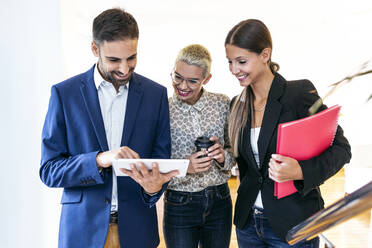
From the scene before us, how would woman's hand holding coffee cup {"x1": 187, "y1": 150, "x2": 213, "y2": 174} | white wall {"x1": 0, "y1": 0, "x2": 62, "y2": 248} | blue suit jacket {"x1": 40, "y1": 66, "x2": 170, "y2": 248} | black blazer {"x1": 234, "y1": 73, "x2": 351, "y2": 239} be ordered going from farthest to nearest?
1. white wall {"x1": 0, "y1": 0, "x2": 62, "y2": 248}
2. woman's hand holding coffee cup {"x1": 187, "y1": 150, "x2": 213, "y2": 174}
3. black blazer {"x1": 234, "y1": 73, "x2": 351, "y2": 239}
4. blue suit jacket {"x1": 40, "y1": 66, "x2": 170, "y2": 248}

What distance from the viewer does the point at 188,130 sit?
188 cm

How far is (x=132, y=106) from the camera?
4.73ft

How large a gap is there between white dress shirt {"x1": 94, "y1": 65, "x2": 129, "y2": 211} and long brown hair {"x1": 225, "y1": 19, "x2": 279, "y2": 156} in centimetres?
55

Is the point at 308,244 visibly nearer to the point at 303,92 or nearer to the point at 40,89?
the point at 303,92

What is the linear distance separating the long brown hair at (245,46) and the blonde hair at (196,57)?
25 centimetres

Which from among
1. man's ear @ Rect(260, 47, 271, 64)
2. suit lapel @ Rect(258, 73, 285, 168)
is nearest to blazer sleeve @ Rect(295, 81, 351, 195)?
suit lapel @ Rect(258, 73, 285, 168)

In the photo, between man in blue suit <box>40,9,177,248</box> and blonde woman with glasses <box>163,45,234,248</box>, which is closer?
man in blue suit <box>40,9,177,248</box>

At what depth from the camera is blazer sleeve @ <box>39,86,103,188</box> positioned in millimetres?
1289

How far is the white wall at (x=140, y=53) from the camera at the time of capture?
71.7 inches

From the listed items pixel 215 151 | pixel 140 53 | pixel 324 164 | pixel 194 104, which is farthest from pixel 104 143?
pixel 140 53

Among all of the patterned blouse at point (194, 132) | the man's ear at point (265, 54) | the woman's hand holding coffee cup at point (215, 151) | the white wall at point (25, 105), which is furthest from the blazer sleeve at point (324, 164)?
the white wall at point (25, 105)

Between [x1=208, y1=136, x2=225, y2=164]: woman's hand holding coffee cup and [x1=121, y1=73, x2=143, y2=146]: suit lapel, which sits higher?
[x1=121, y1=73, x2=143, y2=146]: suit lapel

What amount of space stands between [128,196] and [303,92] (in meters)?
0.90

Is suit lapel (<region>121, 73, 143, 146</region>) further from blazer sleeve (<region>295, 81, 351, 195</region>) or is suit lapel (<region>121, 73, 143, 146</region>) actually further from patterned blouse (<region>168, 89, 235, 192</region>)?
blazer sleeve (<region>295, 81, 351, 195</region>)
